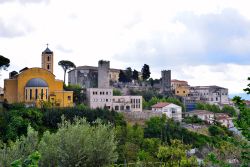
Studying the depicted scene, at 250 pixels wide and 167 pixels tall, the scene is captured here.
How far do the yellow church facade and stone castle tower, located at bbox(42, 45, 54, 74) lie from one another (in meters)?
4.34

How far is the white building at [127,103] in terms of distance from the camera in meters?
58.8

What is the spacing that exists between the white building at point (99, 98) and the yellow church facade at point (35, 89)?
172 inches

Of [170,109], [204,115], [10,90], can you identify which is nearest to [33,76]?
[10,90]

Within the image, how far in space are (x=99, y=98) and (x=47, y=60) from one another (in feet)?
25.1

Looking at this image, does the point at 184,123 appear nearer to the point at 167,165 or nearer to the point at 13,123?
the point at 13,123

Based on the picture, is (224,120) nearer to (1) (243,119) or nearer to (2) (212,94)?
(2) (212,94)

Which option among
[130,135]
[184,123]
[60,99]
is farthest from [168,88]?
[130,135]

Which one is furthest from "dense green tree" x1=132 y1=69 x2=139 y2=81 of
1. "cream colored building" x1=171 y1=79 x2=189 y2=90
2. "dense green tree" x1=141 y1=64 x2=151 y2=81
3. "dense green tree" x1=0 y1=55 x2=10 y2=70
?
"dense green tree" x1=0 y1=55 x2=10 y2=70

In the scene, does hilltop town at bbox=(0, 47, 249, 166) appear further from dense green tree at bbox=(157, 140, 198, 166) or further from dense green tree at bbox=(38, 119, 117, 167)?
dense green tree at bbox=(38, 119, 117, 167)

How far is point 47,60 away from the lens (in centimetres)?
5719

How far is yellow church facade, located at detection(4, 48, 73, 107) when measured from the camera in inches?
2004

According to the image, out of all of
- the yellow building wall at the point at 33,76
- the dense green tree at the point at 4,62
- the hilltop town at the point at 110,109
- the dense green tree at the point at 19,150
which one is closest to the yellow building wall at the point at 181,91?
the hilltop town at the point at 110,109

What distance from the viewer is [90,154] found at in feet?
57.1

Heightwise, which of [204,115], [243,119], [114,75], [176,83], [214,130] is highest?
A: [114,75]
